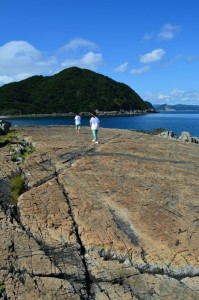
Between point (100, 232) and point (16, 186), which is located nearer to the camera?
point (100, 232)

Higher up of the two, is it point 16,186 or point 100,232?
point 16,186

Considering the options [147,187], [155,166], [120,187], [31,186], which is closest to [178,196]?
[147,187]

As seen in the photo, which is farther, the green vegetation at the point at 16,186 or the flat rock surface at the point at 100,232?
the green vegetation at the point at 16,186

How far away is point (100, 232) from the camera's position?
53.5ft

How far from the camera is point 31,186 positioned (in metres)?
21.0

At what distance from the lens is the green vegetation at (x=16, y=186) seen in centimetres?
1987

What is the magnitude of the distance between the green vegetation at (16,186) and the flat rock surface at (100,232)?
265 mm

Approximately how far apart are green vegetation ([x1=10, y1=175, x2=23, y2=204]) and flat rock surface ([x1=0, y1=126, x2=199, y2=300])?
0.27m

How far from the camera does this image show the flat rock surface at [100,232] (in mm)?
13750

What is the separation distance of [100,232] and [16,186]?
682 cm

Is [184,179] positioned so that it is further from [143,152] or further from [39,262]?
[39,262]

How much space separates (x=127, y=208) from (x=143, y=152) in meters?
10.9

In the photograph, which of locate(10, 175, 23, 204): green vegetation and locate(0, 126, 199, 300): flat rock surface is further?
locate(10, 175, 23, 204): green vegetation

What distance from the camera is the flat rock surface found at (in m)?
13.8
